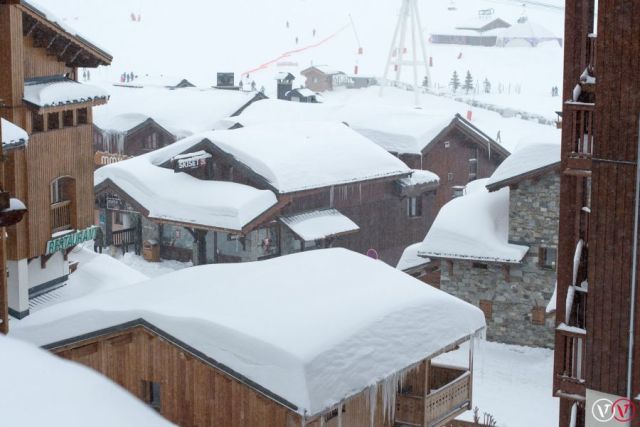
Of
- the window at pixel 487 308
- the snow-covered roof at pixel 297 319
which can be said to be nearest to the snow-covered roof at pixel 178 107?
the window at pixel 487 308

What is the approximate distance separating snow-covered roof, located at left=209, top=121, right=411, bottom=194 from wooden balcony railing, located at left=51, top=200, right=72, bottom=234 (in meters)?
8.71

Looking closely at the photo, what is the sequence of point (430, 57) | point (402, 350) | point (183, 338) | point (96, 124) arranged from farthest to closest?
point (430, 57), point (96, 124), point (402, 350), point (183, 338)

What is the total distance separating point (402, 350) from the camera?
17453mm

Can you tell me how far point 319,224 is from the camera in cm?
3453

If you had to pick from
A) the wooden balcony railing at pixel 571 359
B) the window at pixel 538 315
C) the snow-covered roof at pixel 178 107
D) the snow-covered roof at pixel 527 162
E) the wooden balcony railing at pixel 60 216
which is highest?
the snow-covered roof at pixel 178 107

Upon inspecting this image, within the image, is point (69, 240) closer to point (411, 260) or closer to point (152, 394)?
point (152, 394)

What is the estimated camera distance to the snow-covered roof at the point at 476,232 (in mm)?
30641

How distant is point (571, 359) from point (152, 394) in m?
8.16

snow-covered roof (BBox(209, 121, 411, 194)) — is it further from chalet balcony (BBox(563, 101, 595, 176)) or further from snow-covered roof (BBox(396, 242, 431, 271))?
chalet balcony (BBox(563, 101, 595, 176))

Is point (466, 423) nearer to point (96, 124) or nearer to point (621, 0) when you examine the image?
point (621, 0)

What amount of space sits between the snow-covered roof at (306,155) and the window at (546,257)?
8147mm

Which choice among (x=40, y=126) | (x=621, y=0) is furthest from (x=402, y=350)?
(x=40, y=126)

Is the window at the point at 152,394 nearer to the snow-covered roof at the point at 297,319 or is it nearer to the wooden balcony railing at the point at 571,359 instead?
the snow-covered roof at the point at 297,319

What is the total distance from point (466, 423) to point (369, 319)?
7.16 metres
